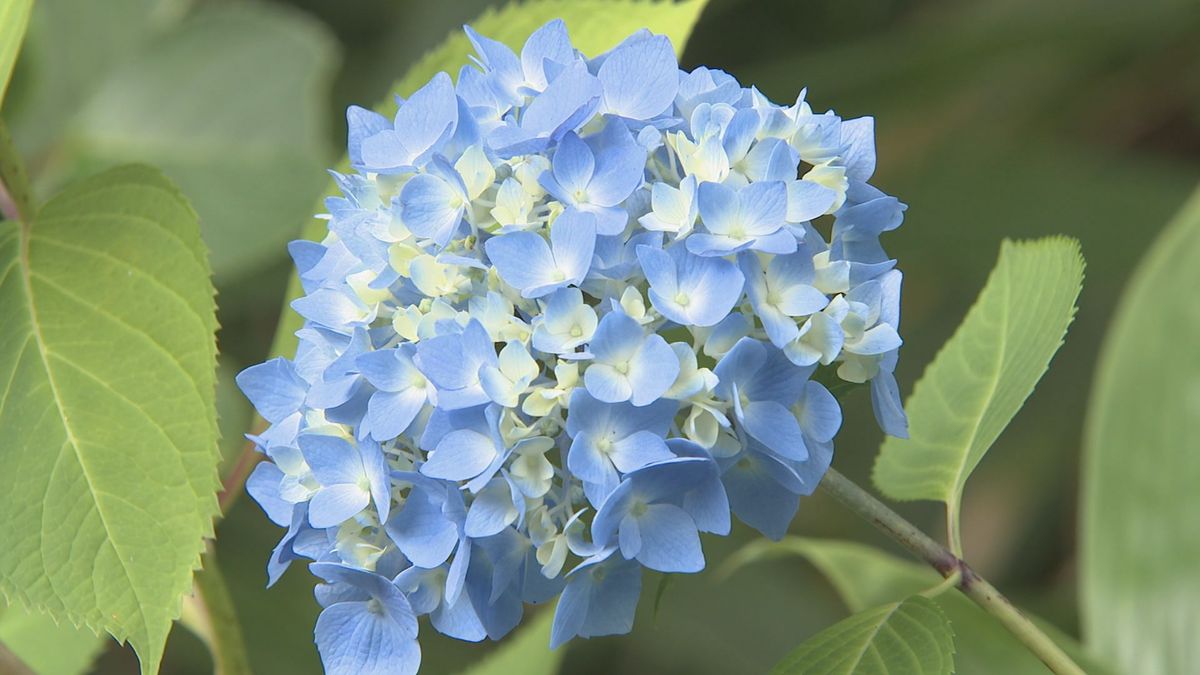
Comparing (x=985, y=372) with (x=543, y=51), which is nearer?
(x=543, y=51)

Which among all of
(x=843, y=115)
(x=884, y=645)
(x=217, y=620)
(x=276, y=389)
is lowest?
(x=843, y=115)

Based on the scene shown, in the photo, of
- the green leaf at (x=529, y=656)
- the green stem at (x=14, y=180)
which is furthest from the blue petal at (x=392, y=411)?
the green leaf at (x=529, y=656)

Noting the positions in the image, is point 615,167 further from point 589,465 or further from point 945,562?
point 945,562

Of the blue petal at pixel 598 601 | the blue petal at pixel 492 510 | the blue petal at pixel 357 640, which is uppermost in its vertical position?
the blue petal at pixel 492 510

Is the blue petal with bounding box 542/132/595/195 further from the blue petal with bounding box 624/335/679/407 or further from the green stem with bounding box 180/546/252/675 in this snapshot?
the green stem with bounding box 180/546/252/675

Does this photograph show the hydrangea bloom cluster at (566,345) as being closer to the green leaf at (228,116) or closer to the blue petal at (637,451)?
the blue petal at (637,451)

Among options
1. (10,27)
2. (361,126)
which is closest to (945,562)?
(361,126)
